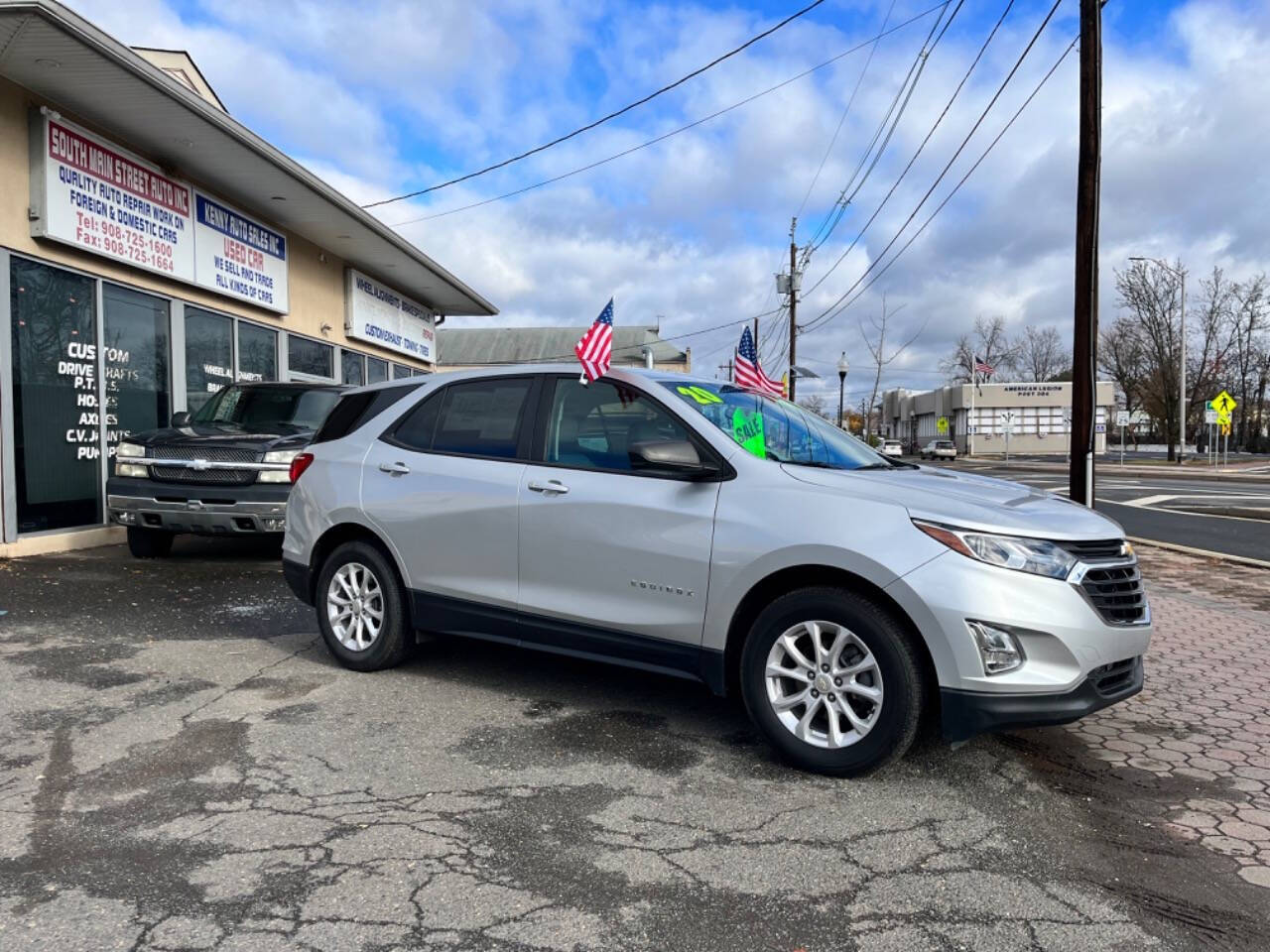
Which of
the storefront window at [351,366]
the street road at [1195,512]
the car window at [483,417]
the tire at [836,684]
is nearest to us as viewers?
the tire at [836,684]

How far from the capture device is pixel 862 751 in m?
3.69

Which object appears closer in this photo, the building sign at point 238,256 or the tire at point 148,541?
the tire at point 148,541

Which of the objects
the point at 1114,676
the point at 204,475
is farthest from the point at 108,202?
the point at 1114,676

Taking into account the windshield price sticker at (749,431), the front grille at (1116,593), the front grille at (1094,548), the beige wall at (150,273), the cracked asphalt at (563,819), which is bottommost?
the cracked asphalt at (563,819)

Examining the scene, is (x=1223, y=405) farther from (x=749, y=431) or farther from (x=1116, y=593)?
(x=749, y=431)

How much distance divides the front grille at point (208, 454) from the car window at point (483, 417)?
3.92 metres

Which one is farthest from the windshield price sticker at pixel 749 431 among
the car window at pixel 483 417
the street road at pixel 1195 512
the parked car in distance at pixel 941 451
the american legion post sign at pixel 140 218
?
the parked car in distance at pixel 941 451

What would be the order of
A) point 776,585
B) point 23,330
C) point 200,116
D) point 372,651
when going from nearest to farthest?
point 776,585 < point 372,651 < point 23,330 < point 200,116

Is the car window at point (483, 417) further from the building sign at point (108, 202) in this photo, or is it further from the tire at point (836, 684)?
the building sign at point (108, 202)

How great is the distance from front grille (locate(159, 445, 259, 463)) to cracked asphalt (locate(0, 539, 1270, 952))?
9.87ft

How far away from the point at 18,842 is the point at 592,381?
3009 mm

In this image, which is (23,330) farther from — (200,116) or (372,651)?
(372,651)

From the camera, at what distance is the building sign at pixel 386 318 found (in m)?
17.3

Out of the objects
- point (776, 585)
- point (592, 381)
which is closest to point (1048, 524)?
point (776, 585)
